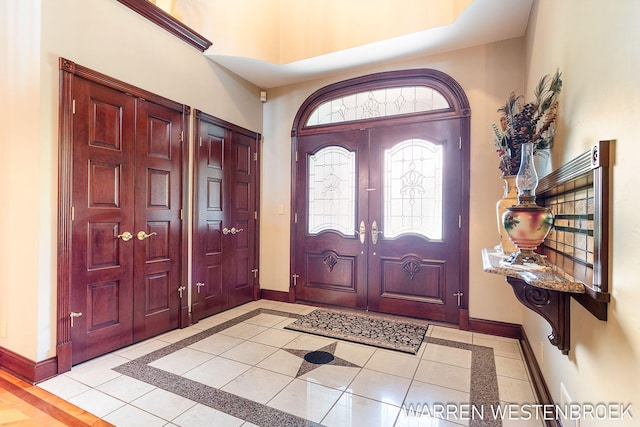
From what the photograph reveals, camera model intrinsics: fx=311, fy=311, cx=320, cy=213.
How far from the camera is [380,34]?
3.05 m

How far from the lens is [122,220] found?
2.60 metres

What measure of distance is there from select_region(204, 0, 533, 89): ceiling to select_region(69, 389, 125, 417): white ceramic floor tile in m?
3.21

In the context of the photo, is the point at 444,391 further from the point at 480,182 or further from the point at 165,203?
the point at 165,203

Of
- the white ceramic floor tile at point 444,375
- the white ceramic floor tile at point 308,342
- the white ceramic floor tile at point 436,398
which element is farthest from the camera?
the white ceramic floor tile at point 308,342

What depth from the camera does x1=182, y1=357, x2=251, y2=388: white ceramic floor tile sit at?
2.16 m

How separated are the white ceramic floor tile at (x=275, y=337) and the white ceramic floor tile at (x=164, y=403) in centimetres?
95

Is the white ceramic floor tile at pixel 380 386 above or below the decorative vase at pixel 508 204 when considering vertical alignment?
below

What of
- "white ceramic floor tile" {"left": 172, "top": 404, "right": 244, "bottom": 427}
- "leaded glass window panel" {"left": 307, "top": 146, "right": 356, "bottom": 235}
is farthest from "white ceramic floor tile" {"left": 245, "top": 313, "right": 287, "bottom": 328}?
"white ceramic floor tile" {"left": 172, "top": 404, "right": 244, "bottom": 427}

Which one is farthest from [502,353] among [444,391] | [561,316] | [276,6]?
[276,6]

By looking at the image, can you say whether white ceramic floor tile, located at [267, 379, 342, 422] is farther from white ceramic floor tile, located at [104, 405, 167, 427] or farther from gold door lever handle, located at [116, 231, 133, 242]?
gold door lever handle, located at [116, 231, 133, 242]

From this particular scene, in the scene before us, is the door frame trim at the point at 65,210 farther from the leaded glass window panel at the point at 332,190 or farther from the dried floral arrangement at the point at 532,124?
the dried floral arrangement at the point at 532,124

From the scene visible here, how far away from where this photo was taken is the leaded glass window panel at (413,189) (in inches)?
131

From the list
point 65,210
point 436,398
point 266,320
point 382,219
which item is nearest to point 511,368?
point 436,398

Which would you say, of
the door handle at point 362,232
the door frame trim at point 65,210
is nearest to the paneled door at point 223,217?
the door frame trim at point 65,210
